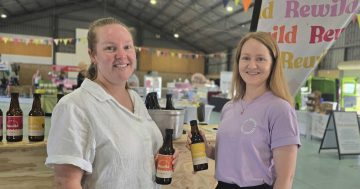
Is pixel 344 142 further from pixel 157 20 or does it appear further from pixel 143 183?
pixel 157 20

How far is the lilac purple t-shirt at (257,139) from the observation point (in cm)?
120

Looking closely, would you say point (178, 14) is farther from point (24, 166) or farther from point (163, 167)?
point (163, 167)

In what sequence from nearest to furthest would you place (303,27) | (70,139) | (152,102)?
(70,139), (152,102), (303,27)

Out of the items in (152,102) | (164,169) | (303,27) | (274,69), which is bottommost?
(164,169)

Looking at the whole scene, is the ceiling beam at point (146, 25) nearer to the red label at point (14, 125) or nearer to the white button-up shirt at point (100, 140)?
the red label at point (14, 125)

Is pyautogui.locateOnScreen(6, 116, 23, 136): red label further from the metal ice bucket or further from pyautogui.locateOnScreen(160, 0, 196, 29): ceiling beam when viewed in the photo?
pyautogui.locateOnScreen(160, 0, 196, 29): ceiling beam

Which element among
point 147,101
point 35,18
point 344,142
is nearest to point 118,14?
point 35,18

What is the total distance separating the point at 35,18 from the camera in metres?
18.8

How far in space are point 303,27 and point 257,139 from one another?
95 centimetres

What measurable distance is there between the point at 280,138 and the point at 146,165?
1.72ft

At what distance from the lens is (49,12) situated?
62.0 feet

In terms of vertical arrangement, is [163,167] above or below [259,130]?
below

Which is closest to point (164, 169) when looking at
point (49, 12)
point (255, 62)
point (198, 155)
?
point (198, 155)

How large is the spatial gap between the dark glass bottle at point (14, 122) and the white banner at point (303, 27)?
154 cm
